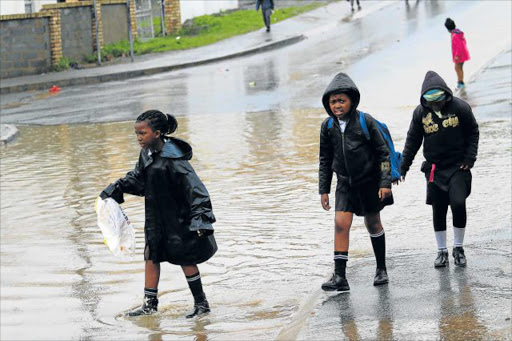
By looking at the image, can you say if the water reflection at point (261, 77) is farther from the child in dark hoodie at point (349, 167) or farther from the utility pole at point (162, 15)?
the child in dark hoodie at point (349, 167)

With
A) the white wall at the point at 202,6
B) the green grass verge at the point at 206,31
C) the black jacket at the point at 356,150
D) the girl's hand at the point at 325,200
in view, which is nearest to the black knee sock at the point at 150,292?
the girl's hand at the point at 325,200

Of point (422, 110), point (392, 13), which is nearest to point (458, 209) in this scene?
point (422, 110)

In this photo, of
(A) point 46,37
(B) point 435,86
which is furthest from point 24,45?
(B) point 435,86

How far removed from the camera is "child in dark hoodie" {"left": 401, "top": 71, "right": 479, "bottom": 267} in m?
8.05

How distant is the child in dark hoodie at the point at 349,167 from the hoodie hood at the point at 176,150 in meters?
0.97

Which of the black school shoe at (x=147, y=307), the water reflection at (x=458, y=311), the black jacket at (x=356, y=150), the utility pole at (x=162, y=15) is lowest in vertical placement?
the black school shoe at (x=147, y=307)

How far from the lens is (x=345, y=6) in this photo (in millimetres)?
38344

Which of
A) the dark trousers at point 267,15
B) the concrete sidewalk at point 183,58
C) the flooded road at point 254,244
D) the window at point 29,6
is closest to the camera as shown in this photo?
the flooded road at point 254,244

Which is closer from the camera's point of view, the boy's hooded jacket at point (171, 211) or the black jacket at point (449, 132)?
the boy's hooded jacket at point (171, 211)

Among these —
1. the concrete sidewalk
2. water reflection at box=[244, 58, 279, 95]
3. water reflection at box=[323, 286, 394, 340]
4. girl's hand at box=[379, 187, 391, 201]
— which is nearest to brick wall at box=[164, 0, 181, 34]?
the concrete sidewalk

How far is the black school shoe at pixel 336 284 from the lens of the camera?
758 cm

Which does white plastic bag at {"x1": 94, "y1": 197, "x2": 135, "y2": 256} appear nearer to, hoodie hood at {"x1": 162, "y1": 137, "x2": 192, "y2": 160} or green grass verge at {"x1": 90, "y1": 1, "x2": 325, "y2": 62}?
hoodie hood at {"x1": 162, "y1": 137, "x2": 192, "y2": 160}

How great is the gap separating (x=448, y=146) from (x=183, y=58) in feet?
73.4

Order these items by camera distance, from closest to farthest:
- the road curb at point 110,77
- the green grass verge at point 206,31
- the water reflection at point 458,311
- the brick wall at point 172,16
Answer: the water reflection at point 458,311 → the road curb at point 110,77 → the green grass verge at point 206,31 → the brick wall at point 172,16
